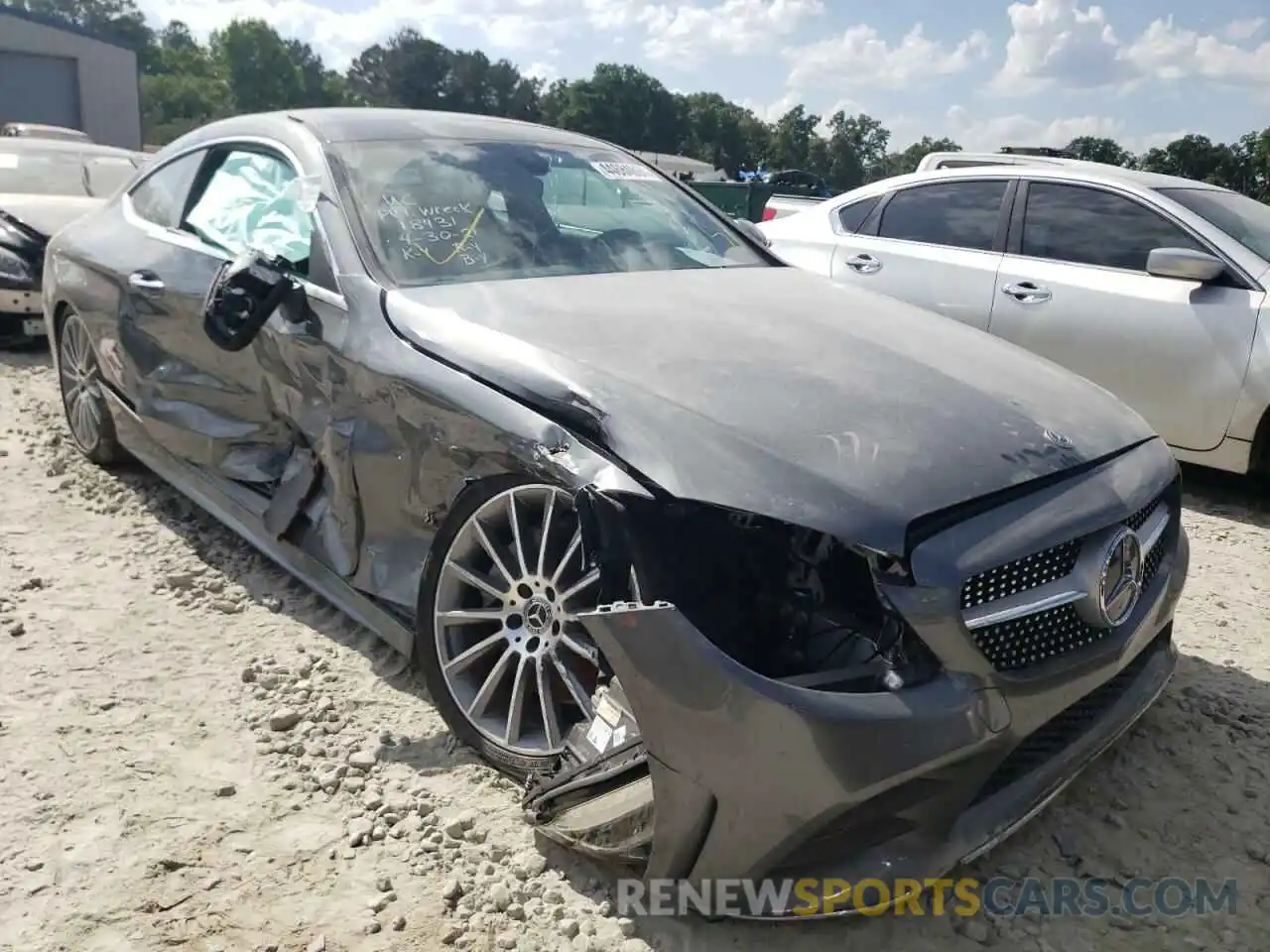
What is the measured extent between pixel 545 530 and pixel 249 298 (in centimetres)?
134

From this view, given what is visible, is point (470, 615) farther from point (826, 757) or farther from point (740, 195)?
point (740, 195)

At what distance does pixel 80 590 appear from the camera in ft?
12.2

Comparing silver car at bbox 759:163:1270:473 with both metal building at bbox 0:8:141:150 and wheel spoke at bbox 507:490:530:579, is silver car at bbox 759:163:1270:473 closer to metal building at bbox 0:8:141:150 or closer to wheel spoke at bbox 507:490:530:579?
wheel spoke at bbox 507:490:530:579

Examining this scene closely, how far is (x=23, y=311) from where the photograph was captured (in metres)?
7.11

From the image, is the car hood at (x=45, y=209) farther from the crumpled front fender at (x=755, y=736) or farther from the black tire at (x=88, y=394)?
the crumpled front fender at (x=755, y=736)

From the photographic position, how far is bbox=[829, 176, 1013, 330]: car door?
5.66m

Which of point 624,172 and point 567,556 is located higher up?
point 624,172

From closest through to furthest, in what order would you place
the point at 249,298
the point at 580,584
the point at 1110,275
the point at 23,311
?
the point at 580,584, the point at 249,298, the point at 1110,275, the point at 23,311

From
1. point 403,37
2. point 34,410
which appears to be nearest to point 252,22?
point 403,37

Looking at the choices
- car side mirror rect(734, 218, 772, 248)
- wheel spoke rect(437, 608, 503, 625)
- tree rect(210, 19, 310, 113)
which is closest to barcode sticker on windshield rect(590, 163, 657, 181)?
car side mirror rect(734, 218, 772, 248)

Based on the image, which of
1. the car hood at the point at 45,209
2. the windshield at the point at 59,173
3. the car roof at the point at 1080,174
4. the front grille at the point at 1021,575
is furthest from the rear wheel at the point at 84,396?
the car roof at the point at 1080,174

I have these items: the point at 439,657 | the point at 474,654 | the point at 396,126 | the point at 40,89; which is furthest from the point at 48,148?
the point at 40,89

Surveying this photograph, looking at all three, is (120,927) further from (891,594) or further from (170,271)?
(170,271)

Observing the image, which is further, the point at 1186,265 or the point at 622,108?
the point at 622,108
